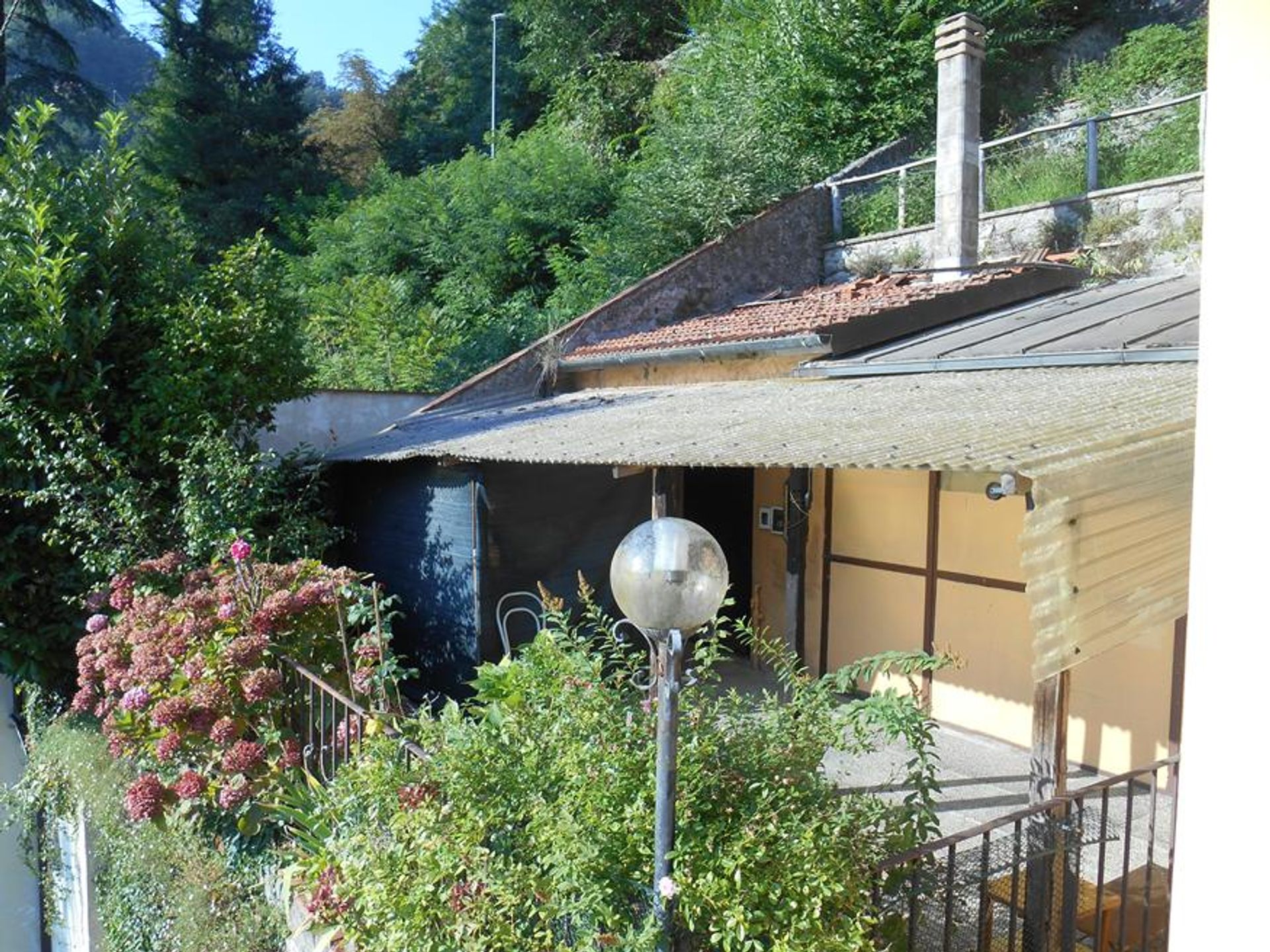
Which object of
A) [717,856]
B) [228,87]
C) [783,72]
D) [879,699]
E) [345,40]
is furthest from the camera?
[345,40]

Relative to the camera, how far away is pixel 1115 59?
52.0ft

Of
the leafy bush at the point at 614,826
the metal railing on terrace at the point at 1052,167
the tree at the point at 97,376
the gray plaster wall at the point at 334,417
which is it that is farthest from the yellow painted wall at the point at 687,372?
the metal railing on terrace at the point at 1052,167

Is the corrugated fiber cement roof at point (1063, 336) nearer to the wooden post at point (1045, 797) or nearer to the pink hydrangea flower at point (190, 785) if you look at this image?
the wooden post at point (1045, 797)

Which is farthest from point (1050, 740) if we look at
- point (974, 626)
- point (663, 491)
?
point (974, 626)

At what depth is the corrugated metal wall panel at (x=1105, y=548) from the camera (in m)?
2.70

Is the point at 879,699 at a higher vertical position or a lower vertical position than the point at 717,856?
higher

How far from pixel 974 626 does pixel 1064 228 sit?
725 cm

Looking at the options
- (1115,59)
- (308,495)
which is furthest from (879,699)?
(1115,59)

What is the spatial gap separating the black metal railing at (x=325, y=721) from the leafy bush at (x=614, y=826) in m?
0.78

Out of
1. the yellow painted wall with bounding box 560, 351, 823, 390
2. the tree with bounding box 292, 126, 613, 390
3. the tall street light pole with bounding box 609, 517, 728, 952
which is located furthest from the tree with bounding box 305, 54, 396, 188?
the tall street light pole with bounding box 609, 517, 728, 952

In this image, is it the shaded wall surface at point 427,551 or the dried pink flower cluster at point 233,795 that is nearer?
the dried pink flower cluster at point 233,795

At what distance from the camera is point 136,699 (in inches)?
198

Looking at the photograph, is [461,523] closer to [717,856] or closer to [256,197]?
[717,856]

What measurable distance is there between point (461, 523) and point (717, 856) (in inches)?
179
